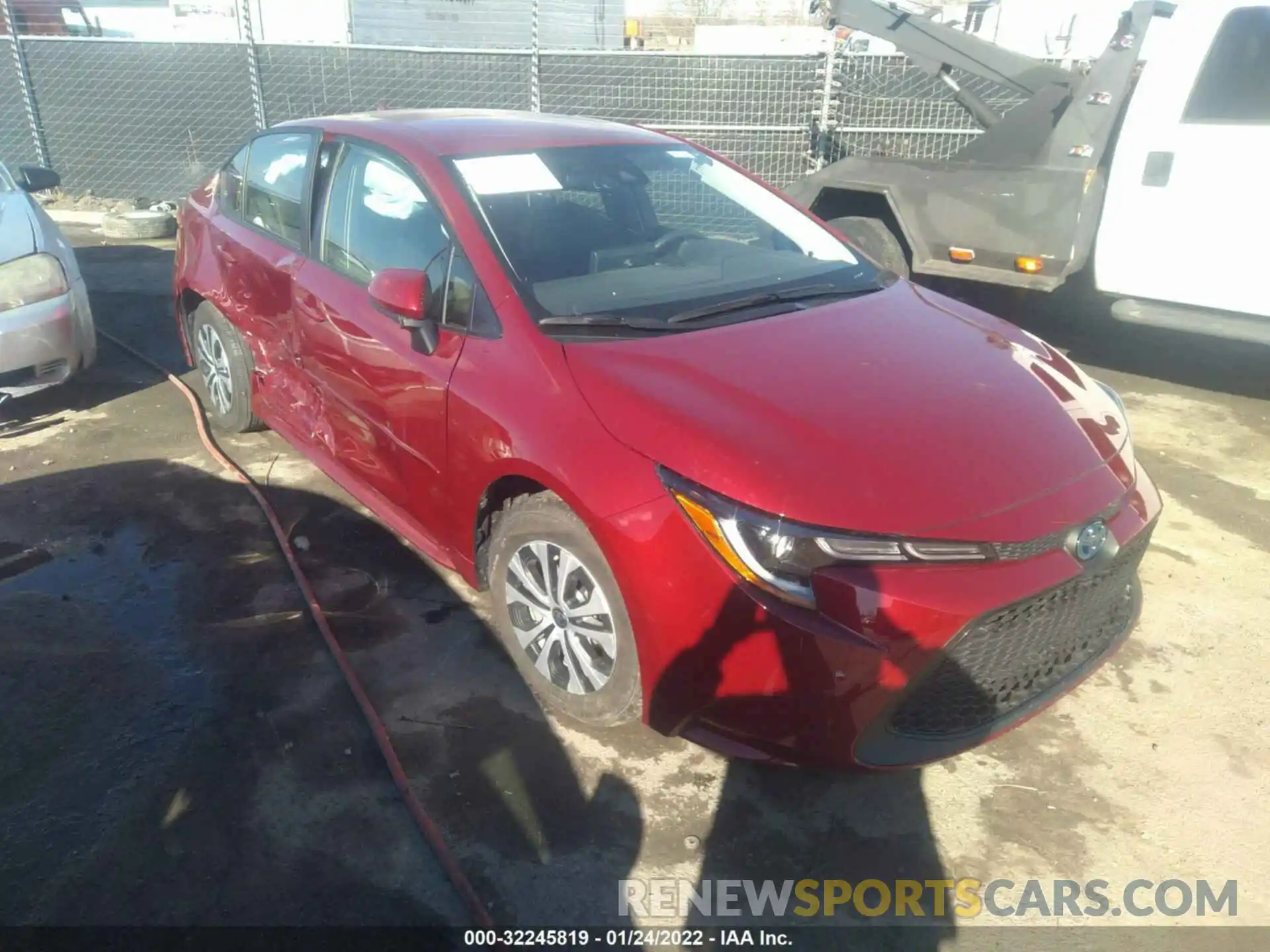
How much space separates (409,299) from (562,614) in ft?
3.56

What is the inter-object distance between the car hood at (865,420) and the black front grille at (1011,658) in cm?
21

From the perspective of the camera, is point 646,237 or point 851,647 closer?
point 851,647

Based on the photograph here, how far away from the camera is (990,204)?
19.3 ft

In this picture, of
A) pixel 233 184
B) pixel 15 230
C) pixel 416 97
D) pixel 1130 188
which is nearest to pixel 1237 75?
pixel 1130 188

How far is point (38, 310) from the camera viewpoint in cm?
496

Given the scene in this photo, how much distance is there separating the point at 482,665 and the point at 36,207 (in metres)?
4.45

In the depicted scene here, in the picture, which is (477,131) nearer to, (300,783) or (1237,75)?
(300,783)

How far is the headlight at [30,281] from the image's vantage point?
490cm

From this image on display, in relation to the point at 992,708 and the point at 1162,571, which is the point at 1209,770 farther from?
the point at 1162,571

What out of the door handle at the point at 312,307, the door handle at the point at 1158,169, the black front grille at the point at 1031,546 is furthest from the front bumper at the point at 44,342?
the door handle at the point at 1158,169

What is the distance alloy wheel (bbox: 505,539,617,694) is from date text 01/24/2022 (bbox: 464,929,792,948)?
27.5 inches

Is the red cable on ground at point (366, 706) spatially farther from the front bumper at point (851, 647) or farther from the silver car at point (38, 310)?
the silver car at point (38, 310)

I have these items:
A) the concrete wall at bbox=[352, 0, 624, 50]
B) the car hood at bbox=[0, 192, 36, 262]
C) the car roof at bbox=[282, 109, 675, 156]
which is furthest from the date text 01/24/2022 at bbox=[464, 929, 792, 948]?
the concrete wall at bbox=[352, 0, 624, 50]

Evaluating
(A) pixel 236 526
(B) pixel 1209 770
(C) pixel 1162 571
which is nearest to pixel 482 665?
(A) pixel 236 526
